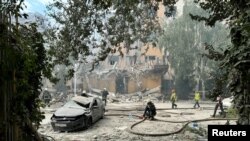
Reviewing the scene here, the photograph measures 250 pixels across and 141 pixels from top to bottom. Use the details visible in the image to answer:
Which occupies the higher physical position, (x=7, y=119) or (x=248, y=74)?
(x=248, y=74)

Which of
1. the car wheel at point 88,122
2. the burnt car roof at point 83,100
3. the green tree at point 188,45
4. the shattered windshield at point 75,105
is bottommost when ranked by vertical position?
the car wheel at point 88,122

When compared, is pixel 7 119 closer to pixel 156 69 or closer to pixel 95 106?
pixel 95 106

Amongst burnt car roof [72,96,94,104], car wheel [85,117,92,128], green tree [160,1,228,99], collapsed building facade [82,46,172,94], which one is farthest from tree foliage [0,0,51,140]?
collapsed building facade [82,46,172,94]

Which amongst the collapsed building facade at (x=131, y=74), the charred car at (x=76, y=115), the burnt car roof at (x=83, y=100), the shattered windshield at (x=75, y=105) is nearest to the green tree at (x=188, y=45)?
the collapsed building facade at (x=131, y=74)

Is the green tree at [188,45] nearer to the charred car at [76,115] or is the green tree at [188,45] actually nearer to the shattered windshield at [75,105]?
the charred car at [76,115]

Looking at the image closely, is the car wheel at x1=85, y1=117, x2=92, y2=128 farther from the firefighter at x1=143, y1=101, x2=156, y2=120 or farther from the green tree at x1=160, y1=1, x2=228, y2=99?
the green tree at x1=160, y1=1, x2=228, y2=99

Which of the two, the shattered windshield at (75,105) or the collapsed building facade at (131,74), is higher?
the collapsed building facade at (131,74)

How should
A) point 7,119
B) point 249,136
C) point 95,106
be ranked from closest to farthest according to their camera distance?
point 249,136 → point 7,119 → point 95,106

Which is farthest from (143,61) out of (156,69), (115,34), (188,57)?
(115,34)

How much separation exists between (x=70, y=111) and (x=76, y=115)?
2.00ft

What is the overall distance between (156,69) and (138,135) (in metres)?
31.5

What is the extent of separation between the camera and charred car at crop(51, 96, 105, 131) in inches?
708

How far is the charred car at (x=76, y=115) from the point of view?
1798 cm

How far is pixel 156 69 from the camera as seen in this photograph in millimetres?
48031
